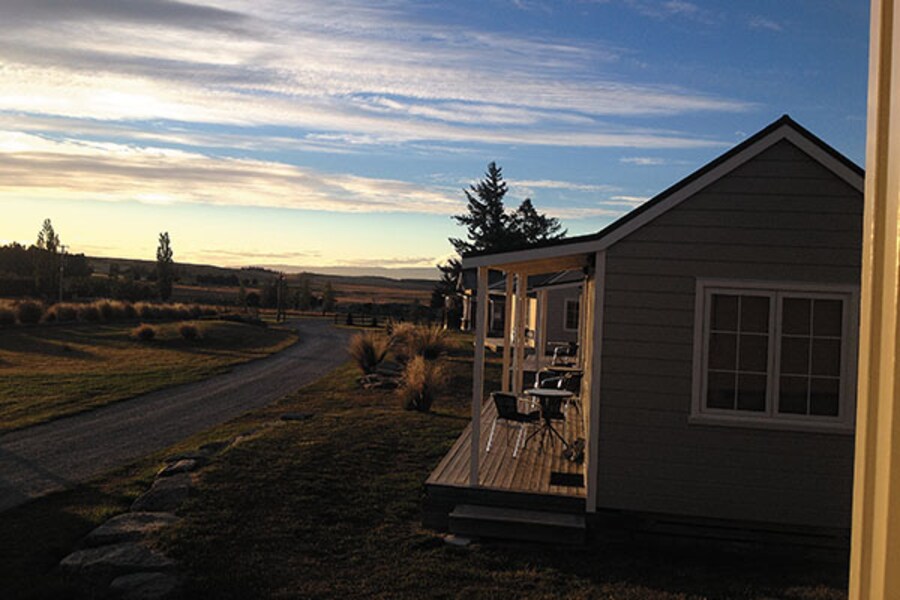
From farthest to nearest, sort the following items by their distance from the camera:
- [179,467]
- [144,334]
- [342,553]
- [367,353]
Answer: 1. [144,334]
2. [367,353]
3. [179,467]
4. [342,553]

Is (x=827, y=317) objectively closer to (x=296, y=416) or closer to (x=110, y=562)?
(x=110, y=562)

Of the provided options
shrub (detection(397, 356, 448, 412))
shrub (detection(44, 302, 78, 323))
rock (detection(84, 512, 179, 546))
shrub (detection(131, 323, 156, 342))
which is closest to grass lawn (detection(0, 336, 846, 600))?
rock (detection(84, 512, 179, 546))

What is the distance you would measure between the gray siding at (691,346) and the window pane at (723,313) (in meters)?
0.24

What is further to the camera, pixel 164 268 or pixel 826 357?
pixel 164 268

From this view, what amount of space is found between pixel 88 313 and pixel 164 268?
1934cm

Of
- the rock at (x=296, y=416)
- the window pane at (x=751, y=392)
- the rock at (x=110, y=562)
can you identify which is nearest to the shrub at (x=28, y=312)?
the rock at (x=296, y=416)

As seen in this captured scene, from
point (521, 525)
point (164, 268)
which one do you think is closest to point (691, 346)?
point (521, 525)

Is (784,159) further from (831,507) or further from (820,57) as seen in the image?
(831,507)

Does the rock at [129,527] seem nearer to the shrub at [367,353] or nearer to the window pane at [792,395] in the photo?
the window pane at [792,395]

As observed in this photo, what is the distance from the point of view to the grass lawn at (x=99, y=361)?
54.9 ft

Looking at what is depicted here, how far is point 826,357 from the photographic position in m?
7.78

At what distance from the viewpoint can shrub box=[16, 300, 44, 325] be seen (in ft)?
103

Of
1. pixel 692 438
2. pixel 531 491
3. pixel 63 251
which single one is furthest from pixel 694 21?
pixel 63 251

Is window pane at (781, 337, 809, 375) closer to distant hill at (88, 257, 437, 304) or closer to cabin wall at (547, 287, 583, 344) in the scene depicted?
cabin wall at (547, 287, 583, 344)
